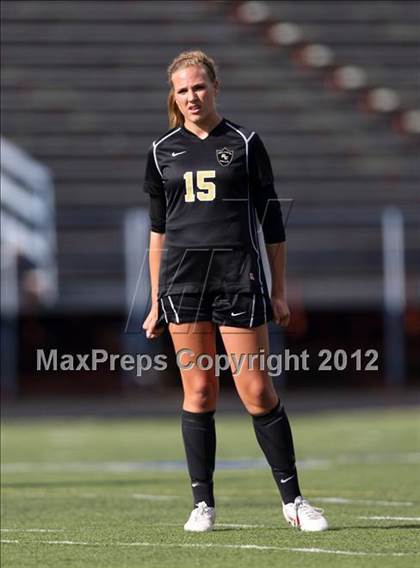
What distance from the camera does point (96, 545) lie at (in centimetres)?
560

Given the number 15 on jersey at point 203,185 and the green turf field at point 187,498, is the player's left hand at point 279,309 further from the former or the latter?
the green turf field at point 187,498

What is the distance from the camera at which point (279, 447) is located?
5953mm

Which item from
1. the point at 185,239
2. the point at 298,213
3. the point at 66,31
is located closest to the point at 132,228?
the point at 298,213

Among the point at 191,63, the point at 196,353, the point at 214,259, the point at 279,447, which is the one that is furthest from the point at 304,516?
the point at 191,63

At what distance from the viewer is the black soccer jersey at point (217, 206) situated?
5.85 metres

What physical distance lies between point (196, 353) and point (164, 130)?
16.8 meters

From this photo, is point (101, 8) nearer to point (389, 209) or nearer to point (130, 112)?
point (130, 112)

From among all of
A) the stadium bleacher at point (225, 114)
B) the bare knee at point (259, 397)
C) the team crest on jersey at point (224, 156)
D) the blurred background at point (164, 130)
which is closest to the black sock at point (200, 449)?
the bare knee at point (259, 397)

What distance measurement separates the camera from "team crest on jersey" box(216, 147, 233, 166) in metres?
5.85

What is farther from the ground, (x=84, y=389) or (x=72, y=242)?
(x=72, y=242)

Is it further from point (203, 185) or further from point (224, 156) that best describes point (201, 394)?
point (224, 156)

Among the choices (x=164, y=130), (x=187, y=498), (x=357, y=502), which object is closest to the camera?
(x=357, y=502)

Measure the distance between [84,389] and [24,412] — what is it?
12.0 ft

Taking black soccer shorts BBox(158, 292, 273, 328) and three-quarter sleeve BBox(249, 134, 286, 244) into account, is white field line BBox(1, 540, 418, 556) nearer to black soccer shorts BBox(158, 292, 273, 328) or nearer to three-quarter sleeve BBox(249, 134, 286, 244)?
black soccer shorts BBox(158, 292, 273, 328)
